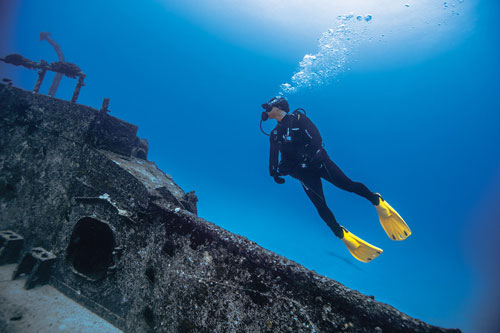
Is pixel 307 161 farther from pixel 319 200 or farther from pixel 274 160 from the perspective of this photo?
pixel 319 200

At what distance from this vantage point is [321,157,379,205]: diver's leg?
4.41 metres

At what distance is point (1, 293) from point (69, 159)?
2249 millimetres

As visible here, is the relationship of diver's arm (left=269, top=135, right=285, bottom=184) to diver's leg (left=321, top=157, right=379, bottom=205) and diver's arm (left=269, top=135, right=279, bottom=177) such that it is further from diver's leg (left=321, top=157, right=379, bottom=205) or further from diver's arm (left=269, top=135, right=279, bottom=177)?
diver's leg (left=321, top=157, right=379, bottom=205)

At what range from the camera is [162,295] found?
2.46m

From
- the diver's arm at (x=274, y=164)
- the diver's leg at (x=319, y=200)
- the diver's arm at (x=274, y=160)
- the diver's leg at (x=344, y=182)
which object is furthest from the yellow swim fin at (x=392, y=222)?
the diver's arm at (x=274, y=160)

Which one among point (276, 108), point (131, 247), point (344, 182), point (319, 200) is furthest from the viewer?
point (276, 108)

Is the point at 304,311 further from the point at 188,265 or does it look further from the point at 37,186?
the point at 37,186

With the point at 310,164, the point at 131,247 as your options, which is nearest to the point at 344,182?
the point at 310,164

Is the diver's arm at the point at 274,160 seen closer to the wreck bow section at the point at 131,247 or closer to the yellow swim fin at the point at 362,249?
the yellow swim fin at the point at 362,249

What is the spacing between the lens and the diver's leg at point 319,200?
4379 mm

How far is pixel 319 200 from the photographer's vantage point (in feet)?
15.3

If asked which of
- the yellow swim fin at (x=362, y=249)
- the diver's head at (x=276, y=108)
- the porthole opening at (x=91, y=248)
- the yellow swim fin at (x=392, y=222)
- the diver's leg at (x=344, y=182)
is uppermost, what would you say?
the diver's head at (x=276, y=108)

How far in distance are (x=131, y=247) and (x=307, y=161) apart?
153 inches

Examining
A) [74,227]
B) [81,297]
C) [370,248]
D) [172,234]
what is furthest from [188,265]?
[370,248]
